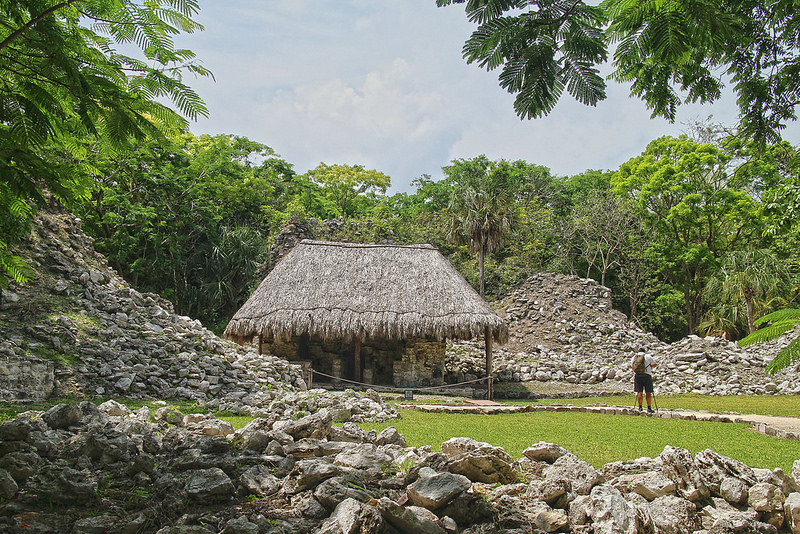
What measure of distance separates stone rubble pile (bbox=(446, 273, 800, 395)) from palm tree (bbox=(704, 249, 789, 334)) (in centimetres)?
189

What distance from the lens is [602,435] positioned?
8000 millimetres

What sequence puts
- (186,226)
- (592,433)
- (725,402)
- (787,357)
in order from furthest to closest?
(186,226)
(725,402)
(592,433)
(787,357)

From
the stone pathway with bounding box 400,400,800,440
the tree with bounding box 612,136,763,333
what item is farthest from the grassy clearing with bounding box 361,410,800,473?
the tree with bounding box 612,136,763,333

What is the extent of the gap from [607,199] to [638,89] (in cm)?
2695

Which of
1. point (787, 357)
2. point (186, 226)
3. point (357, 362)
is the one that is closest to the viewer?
point (787, 357)

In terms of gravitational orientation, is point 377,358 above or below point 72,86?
below

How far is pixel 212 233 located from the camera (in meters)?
24.5

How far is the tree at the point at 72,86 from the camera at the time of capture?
3.12 meters

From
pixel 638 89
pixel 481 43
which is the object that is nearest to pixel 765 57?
pixel 638 89

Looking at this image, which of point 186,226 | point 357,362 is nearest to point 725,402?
point 357,362

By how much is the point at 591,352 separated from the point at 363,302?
1022 centimetres

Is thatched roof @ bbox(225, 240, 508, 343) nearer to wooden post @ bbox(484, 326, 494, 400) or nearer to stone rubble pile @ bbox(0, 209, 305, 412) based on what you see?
wooden post @ bbox(484, 326, 494, 400)

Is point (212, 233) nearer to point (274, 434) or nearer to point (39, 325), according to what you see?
point (39, 325)

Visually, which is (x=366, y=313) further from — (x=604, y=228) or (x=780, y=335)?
(x=604, y=228)
